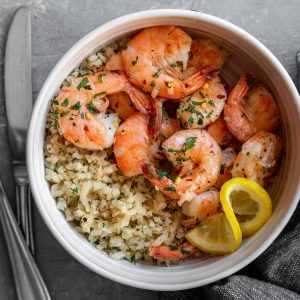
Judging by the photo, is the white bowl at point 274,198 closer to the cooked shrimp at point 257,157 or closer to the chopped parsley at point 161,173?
the cooked shrimp at point 257,157

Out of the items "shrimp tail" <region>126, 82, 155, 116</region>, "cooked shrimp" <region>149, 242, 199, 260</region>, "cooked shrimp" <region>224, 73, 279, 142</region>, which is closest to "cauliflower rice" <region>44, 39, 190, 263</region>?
"cooked shrimp" <region>149, 242, 199, 260</region>

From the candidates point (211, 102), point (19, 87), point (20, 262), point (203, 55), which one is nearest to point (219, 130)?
point (211, 102)

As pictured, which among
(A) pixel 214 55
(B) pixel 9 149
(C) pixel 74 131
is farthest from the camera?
(B) pixel 9 149

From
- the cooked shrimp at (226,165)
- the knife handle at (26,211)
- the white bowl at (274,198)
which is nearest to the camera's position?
the white bowl at (274,198)

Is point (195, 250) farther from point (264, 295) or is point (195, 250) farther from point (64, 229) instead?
point (64, 229)

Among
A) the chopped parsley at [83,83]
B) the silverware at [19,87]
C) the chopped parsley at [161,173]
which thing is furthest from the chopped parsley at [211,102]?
the silverware at [19,87]

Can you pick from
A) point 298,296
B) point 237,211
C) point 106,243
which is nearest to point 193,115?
point 237,211
